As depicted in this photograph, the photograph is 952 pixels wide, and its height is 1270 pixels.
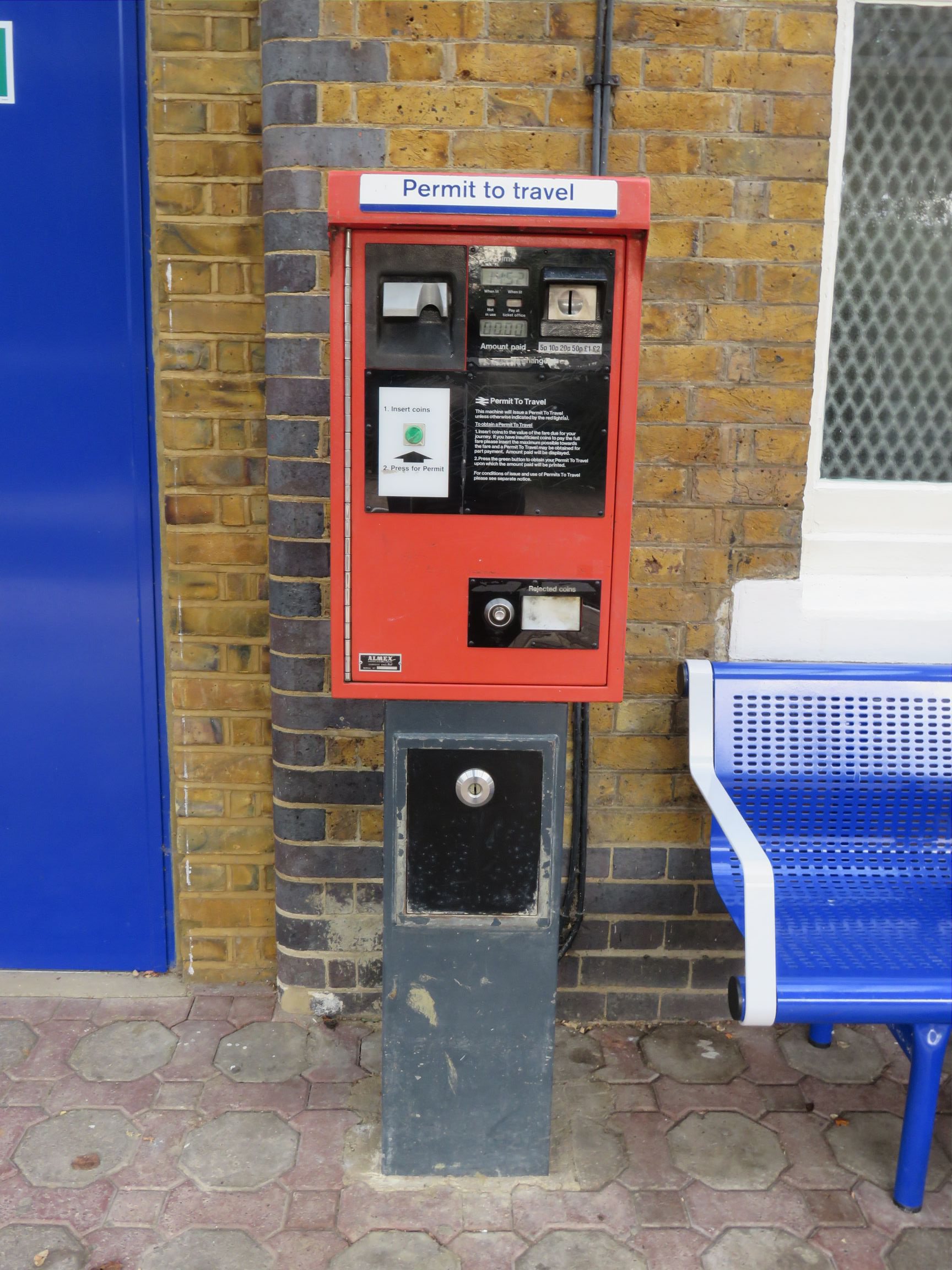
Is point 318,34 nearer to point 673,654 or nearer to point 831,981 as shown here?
point 673,654

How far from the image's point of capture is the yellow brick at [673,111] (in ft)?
8.73

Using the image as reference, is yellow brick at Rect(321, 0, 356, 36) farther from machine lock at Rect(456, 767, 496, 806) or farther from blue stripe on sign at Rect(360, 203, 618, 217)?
machine lock at Rect(456, 767, 496, 806)

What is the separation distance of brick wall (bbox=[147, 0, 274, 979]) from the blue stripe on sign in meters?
1.02

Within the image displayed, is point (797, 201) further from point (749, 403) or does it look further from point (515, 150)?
point (515, 150)

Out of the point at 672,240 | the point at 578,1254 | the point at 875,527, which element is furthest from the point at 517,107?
the point at 578,1254

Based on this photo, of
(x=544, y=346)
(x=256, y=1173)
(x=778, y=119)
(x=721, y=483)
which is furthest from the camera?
(x=721, y=483)

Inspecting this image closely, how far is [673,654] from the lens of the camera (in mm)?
2951

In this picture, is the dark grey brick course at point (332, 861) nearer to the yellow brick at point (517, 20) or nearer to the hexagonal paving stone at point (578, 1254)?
the hexagonal paving stone at point (578, 1254)

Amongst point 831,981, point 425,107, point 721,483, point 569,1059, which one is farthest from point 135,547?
point 831,981

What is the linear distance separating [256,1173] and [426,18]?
2.68 meters

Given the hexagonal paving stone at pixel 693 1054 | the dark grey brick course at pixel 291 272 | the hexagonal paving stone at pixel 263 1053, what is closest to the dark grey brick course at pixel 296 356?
the dark grey brick course at pixel 291 272

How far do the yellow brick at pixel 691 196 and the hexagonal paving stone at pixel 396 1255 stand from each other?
239 cm

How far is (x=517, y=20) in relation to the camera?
2.62 m

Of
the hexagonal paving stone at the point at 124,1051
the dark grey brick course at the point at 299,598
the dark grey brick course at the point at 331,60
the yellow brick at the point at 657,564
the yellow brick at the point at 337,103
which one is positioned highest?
the dark grey brick course at the point at 331,60
